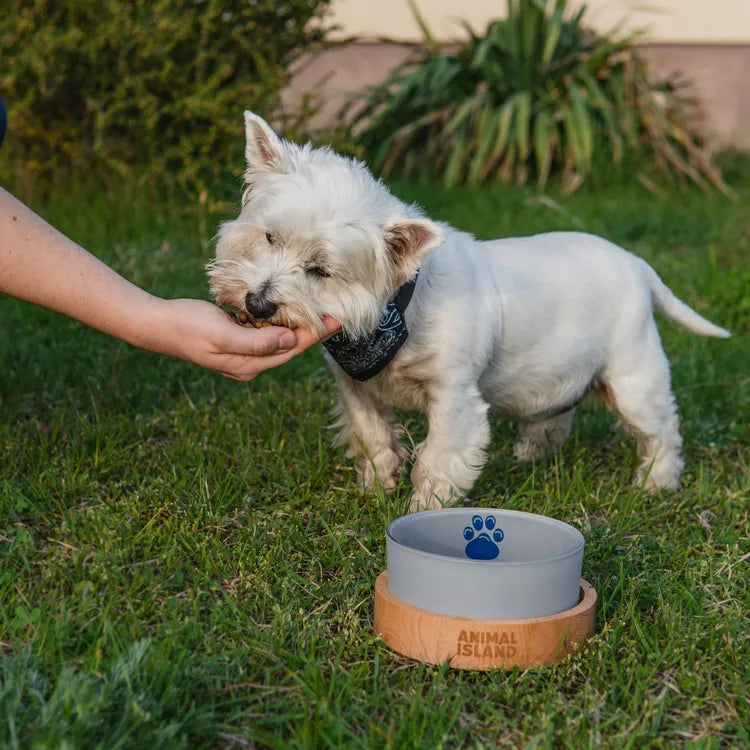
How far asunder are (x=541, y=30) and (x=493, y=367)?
245 inches

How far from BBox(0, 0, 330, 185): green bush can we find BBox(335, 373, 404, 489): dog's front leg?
3352mm

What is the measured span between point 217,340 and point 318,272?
1.26 ft

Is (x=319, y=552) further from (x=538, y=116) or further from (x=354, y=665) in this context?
→ (x=538, y=116)

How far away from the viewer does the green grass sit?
2.12 meters

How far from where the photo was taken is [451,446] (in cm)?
324

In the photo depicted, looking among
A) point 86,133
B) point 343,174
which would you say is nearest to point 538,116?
point 86,133

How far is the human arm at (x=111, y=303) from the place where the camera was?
8.62 ft

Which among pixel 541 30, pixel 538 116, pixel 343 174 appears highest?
pixel 343 174

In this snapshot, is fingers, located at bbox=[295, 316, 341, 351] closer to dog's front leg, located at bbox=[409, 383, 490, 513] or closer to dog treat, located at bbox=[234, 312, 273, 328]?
dog treat, located at bbox=[234, 312, 273, 328]

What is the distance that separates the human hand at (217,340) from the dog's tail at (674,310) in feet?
5.37

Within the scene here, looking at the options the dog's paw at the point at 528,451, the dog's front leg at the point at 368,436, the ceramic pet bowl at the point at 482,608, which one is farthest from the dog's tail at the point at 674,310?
the ceramic pet bowl at the point at 482,608

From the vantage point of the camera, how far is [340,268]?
282 centimetres

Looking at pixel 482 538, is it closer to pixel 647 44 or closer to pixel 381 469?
pixel 381 469

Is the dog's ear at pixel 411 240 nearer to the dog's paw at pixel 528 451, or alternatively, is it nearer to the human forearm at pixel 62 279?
the human forearm at pixel 62 279
